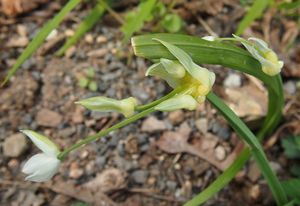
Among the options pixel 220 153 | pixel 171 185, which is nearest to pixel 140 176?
pixel 171 185

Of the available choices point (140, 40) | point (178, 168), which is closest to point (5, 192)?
point (178, 168)

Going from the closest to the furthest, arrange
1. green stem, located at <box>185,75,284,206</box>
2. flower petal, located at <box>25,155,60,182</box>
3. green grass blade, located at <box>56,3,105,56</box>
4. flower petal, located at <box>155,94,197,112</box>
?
flower petal, located at <box>155,94,197,112</box> → flower petal, located at <box>25,155,60,182</box> → green stem, located at <box>185,75,284,206</box> → green grass blade, located at <box>56,3,105,56</box>

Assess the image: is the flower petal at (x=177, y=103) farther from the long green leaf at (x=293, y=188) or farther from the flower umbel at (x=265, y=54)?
the long green leaf at (x=293, y=188)

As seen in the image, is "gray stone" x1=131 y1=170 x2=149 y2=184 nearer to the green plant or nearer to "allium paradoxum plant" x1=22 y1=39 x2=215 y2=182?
the green plant

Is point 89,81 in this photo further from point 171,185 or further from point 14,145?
point 171,185

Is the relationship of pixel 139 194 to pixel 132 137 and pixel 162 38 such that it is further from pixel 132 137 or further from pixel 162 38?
pixel 162 38

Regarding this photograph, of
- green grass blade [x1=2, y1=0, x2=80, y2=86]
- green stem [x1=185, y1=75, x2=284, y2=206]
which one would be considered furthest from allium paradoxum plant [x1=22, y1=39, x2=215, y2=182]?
green grass blade [x1=2, y1=0, x2=80, y2=86]
